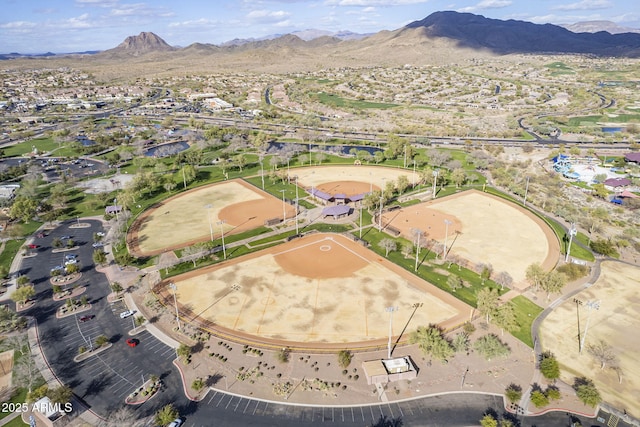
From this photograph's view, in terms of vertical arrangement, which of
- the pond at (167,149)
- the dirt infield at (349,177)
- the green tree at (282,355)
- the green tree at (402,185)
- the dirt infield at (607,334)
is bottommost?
the dirt infield at (607,334)

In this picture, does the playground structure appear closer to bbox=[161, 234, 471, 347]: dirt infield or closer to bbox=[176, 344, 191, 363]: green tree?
bbox=[161, 234, 471, 347]: dirt infield

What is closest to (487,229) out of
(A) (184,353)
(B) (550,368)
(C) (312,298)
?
(B) (550,368)

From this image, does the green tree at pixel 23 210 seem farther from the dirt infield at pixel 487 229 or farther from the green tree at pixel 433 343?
the green tree at pixel 433 343

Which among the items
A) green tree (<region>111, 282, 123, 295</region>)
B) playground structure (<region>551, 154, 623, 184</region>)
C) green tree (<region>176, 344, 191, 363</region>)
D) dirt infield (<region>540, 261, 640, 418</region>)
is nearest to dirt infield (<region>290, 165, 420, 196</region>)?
playground structure (<region>551, 154, 623, 184</region>)

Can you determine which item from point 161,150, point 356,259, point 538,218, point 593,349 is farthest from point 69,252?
point 538,218

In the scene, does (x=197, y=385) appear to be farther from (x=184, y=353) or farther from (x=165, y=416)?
(x=184, y=353)

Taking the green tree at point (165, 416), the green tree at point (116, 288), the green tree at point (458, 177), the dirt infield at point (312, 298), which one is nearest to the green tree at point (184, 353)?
the dirt infield at point (312, 298)

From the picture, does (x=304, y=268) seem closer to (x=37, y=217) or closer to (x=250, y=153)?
(x=37, y=217)
